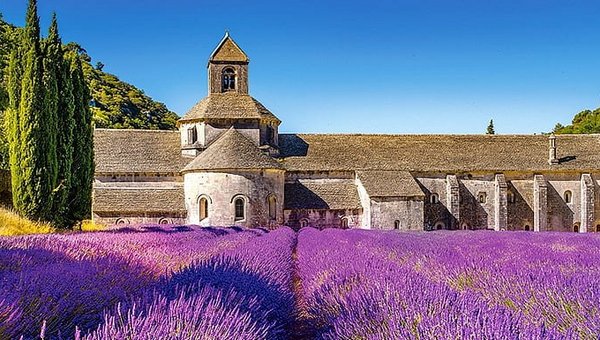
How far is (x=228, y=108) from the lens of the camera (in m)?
36.4

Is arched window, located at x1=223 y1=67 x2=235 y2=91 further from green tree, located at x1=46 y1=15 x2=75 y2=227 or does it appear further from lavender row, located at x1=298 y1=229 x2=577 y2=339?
lavender row, located at x1=298 y1=229 x2=577 y2=339

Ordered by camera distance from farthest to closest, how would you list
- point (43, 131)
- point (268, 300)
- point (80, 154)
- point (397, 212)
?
point (397, 212) → point (80, 154) → point (43, 131) → point (268, 300)

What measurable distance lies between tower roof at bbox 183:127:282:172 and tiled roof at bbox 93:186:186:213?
2.19 meters

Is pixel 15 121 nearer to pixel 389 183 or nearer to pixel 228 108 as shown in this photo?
pixel 228 108

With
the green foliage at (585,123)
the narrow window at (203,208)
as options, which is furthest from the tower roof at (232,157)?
the green foliage at (585,123)

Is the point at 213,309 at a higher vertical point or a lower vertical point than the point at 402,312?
higher

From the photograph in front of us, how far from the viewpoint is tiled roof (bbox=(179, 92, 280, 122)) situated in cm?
3575

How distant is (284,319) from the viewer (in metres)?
5.70

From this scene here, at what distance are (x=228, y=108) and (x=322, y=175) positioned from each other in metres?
7.17

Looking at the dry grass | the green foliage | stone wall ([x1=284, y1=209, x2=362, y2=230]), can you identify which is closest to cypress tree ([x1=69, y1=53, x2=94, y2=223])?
the dry grass

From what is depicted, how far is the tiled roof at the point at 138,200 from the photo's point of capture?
104 ft

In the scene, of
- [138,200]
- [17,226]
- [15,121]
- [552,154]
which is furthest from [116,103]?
[17,226]

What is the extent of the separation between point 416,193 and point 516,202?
8.57 metres

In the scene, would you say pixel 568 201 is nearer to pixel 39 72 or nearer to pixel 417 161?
pixel 417 161
